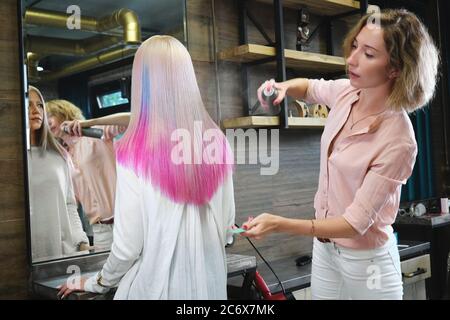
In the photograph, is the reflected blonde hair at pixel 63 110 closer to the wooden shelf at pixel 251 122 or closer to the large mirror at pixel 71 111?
the large mirror at pixel 71 111

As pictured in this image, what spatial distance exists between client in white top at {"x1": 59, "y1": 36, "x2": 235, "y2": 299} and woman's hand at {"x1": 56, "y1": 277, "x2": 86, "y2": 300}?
103mm

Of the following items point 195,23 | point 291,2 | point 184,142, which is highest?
point 291,2

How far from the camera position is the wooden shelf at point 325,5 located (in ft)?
7.96

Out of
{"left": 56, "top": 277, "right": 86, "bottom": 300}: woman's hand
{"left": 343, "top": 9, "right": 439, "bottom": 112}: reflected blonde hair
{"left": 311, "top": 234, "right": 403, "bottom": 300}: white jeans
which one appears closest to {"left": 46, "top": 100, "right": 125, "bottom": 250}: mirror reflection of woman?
{"left": 56, "top": 277, "right": 86, "bottom": 300}: woman's hand

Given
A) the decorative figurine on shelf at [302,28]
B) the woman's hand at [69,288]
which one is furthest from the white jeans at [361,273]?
the decorative figurine on shelf at [302,28]

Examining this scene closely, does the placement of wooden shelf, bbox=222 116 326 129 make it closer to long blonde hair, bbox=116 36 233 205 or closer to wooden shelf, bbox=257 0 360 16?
wooden shelf, bbox=257 0 360 16

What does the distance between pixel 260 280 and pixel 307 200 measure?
2.41 ft

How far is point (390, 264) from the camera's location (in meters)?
1.44

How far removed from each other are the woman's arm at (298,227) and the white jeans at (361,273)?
12 centimetres

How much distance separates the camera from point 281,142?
95.0 inches

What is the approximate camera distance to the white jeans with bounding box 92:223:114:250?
1.75 m

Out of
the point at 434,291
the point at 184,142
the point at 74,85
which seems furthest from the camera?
the point at 434,291

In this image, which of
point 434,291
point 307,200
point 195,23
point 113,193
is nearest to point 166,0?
point 195,23
